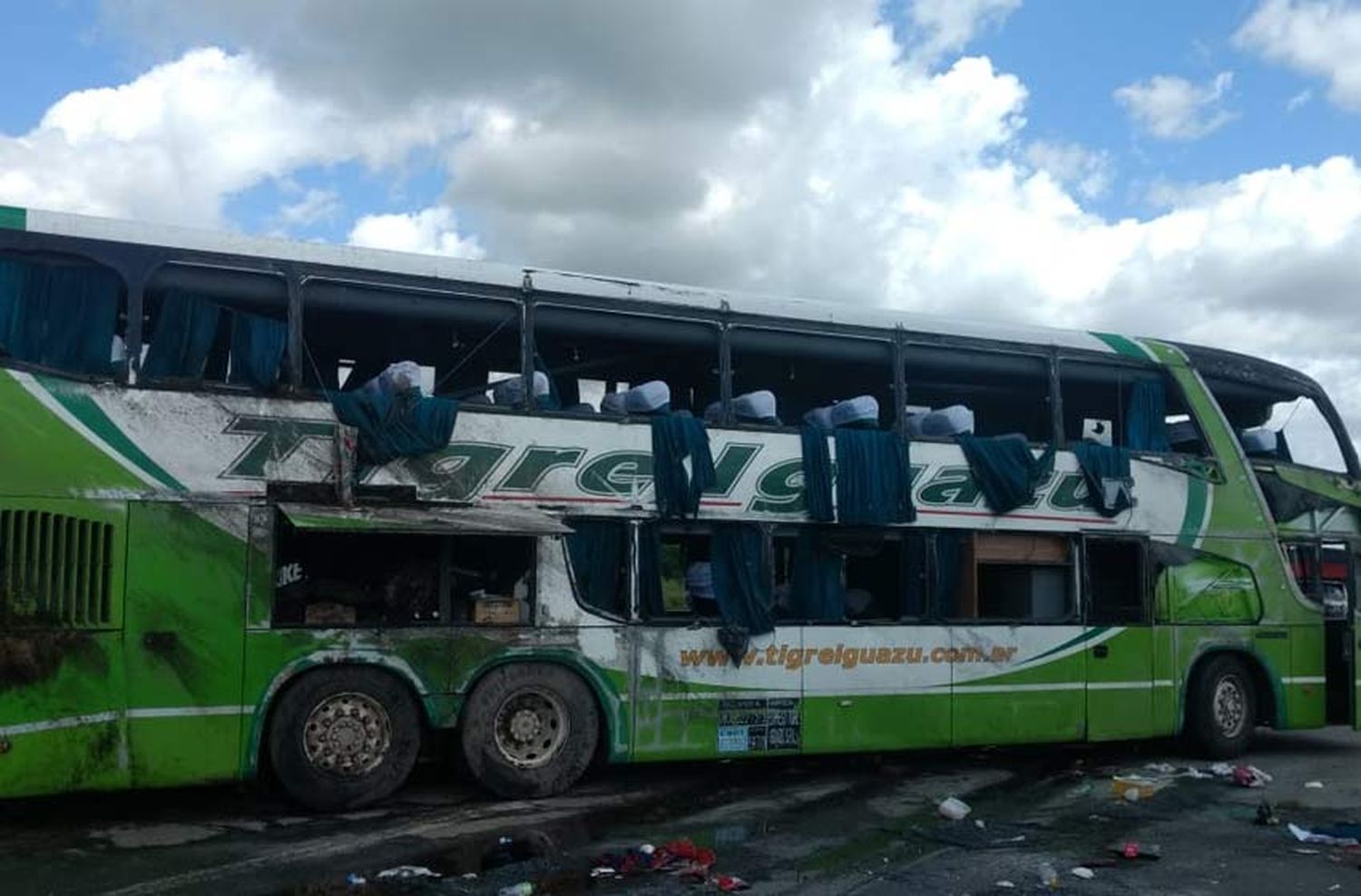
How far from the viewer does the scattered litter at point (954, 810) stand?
9.20 meters

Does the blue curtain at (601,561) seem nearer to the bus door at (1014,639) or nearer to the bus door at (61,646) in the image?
the bus door at (1014,639)

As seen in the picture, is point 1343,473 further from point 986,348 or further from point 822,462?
point 822,462

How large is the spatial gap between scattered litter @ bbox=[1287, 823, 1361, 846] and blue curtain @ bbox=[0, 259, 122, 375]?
852cm

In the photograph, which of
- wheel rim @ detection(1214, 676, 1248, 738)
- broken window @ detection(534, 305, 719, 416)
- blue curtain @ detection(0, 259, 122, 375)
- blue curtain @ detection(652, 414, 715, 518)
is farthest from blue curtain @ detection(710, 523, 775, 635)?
wheel rim @ detection(1214, 676, 1248, 738)

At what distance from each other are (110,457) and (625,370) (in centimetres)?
406

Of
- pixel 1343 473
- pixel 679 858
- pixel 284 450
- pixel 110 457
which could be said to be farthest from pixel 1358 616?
pixel 110 457

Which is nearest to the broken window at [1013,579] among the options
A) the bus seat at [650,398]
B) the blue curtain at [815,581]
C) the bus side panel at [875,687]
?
the bus side panel at [875,687]

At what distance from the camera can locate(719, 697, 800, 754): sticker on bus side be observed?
33.2 ft

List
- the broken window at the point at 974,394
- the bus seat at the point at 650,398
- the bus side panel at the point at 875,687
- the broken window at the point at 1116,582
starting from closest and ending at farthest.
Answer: the bus seat at the point at 650,398 < the bus side panel at the point at 875,687 < the broken window at the point at 974,394 < the broken window at the point at 1116,582

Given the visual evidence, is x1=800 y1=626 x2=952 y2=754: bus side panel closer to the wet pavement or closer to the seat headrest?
the wet pavement

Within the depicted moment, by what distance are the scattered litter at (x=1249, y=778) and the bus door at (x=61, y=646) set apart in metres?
9.06

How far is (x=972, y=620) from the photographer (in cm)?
1127

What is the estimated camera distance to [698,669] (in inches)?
396

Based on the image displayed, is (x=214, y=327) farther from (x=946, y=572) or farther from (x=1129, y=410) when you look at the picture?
(x=1129, y=410)
